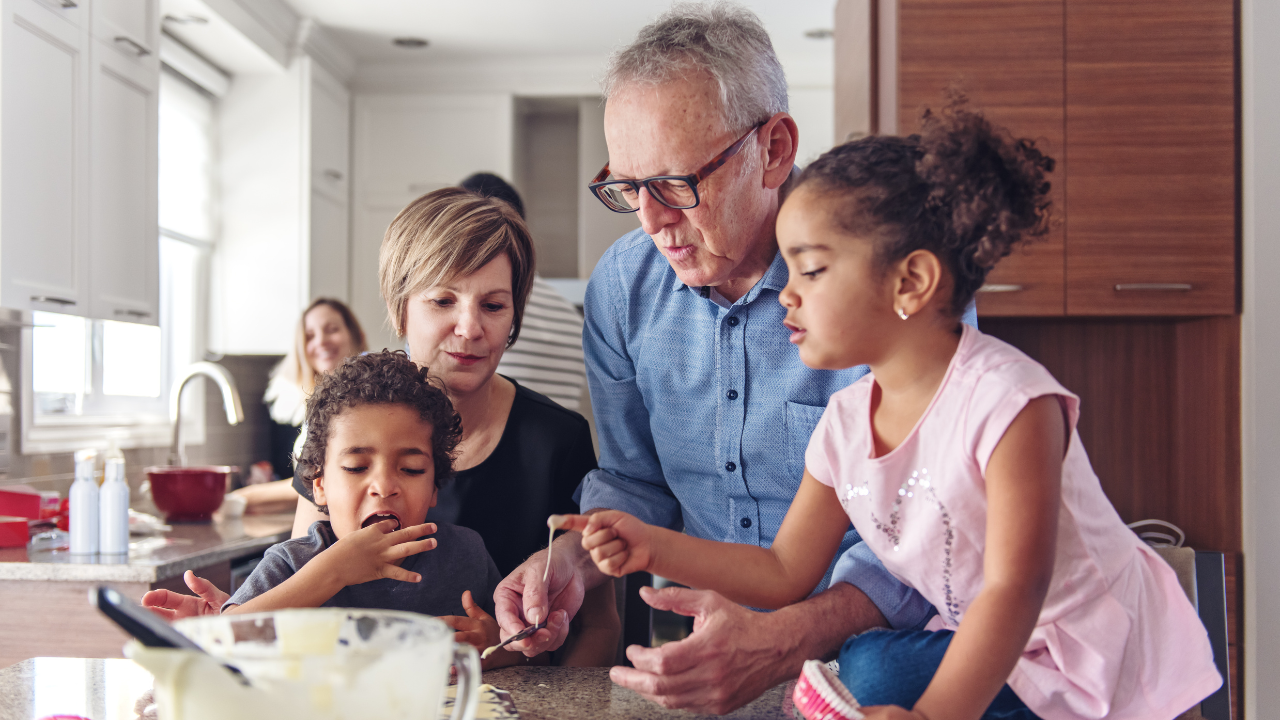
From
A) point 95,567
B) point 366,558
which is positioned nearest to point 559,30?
point 95,567

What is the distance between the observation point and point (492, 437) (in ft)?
4.42

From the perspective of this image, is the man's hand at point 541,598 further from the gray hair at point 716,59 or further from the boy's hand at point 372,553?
the gray hair at point 716,59

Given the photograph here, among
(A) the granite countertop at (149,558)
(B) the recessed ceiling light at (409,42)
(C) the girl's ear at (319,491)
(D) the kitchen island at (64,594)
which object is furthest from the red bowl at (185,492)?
(B) the recessed ceiling light at (409,42)

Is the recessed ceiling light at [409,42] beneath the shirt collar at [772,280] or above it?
above

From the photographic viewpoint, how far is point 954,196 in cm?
73

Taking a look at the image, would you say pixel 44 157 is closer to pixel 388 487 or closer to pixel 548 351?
pixel 548 351

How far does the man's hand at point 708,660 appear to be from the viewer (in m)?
0.73

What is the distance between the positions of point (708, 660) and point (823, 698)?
15 cm

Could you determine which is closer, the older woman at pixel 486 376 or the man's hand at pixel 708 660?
the man's hand at pixel 708 660

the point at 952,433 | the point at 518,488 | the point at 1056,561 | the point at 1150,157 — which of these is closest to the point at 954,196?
the point at 952,433

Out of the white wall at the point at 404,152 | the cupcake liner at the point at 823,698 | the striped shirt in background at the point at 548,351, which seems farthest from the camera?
the white wall at the point at 404,152

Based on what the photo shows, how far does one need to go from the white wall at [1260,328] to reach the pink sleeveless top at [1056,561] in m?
2.04

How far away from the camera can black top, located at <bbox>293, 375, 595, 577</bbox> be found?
1.30m

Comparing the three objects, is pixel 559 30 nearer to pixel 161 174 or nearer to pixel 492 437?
pixel 161 174
